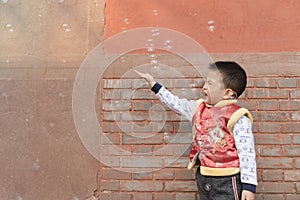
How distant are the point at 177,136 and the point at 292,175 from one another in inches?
30.0

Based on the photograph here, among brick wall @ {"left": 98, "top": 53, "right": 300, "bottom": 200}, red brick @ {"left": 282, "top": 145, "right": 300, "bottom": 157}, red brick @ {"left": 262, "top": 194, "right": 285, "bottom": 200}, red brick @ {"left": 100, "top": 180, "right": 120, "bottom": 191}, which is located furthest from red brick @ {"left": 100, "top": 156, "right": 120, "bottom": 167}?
red brick @ {"left": 282, "top": 145, "right": 300, "bottom": 157}

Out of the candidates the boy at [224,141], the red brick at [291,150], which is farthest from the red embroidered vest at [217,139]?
the red brick at [291,150]

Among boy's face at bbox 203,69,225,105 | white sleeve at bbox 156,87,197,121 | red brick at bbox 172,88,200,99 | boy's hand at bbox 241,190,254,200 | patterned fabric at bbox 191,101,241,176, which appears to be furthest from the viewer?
red brick at bbox 172,88,200,99

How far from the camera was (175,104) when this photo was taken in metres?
2.38

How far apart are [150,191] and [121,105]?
1.94ft

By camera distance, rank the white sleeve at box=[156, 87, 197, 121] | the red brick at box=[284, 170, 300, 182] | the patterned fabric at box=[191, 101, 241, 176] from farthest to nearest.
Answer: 1. the red brick at box=[284, 170, 300, 182]
2. the white sleeve at box=[156, 87, 197, 121]
3. the patterned fabric at box=[191, 101, 241, 176]

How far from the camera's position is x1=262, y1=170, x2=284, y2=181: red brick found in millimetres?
2580

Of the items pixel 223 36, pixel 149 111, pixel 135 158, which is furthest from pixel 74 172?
pixel 223 36

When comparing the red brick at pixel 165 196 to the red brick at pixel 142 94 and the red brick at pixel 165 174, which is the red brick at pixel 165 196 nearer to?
the red brick at pixel 165 174

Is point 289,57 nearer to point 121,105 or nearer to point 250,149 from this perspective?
point 250,149

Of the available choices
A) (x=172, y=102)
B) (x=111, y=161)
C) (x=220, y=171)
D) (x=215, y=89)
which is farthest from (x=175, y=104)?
(x=111, y=161)

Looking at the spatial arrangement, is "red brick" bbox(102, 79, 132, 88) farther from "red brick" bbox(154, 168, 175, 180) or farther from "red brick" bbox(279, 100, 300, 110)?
"red brick" bbox(279, 100, 300, 110)

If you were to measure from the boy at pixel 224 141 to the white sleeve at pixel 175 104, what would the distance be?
3.1 inches

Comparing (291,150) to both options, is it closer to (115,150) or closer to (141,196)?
(141,196)
